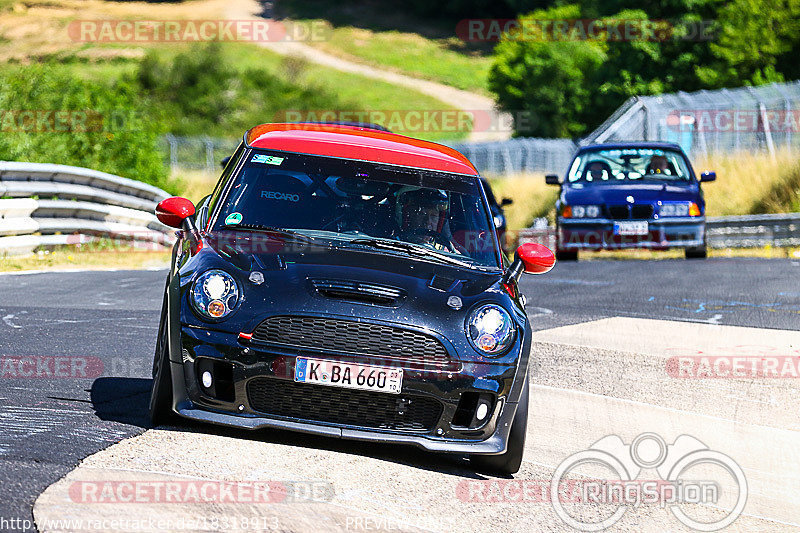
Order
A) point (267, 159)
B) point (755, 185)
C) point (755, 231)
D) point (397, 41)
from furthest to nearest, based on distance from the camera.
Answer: point (397, 41) → point (755, 185) → point (755, 231) → point (267, 159)

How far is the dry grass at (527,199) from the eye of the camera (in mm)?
31828

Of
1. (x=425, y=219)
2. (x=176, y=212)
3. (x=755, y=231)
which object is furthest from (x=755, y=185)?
(x=176, y=212)

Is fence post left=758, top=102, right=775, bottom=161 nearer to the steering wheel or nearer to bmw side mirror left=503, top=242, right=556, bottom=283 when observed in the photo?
bmw side mirror left=503, top=242, right=556, bottom=283

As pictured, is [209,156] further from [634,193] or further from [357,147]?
[357,147]

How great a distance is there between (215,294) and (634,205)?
1226 cm

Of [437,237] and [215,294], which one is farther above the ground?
[437,237]

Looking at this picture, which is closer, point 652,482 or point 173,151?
point 652,482

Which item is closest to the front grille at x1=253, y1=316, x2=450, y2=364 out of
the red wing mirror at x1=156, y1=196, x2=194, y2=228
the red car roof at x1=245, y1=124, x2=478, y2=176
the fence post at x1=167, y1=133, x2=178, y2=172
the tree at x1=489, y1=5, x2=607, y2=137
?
the red wing mirror at x1=156, y1=196, x2=194, y2=228

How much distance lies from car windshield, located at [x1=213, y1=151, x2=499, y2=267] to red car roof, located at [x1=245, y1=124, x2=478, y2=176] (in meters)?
0.07

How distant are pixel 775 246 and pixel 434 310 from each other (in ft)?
49.1

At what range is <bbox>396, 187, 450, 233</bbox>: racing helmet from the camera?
6668 mm

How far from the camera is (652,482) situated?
6.12m

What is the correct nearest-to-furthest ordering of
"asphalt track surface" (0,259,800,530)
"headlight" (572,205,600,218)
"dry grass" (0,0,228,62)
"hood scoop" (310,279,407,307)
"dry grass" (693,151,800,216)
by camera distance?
"asphalt track surface" (0,259,800,530) → "hood scoop" (310,279,407,307) → "headlight" (572,205,600,218) → "dry grass" (693,151,800,216) → "dry grass" (0,0,228,62)

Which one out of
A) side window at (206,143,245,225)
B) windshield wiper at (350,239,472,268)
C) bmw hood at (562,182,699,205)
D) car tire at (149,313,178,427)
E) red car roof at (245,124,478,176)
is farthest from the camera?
bmw hood at (562,182,699,205)
